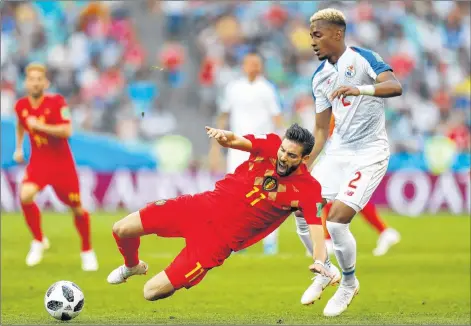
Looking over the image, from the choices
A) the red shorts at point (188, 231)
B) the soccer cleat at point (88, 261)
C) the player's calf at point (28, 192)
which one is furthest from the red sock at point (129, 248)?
the player's calf at point (28, 192)

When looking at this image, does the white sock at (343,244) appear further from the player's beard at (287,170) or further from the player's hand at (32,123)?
the player's hand at (32,123)

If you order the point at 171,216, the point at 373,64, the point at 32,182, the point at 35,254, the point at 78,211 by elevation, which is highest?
the point at 373,64

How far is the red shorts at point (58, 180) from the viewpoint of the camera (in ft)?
42.2

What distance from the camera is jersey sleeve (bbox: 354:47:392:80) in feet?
29.8

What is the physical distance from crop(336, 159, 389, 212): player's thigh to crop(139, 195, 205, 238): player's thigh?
1.38m

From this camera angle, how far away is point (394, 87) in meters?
8.67

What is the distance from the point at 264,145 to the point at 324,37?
138 cm

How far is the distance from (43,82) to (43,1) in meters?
14.2

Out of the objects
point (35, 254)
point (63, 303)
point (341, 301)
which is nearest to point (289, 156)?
point (341, 301)

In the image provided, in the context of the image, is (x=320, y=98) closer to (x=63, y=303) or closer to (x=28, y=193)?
(x=63, y=303)

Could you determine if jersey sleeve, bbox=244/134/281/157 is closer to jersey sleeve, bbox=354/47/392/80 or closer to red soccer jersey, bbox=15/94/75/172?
jersey sleeve, bbox=354/47/392/80

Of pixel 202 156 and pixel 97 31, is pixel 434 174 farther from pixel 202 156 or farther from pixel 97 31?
pixel 97 31

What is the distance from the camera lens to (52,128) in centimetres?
1240

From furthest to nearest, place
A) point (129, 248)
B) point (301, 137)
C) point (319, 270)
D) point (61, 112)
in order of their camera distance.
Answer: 1. point (61, 112)
2. point (129, 248)
3. point (301, 137)
4. point (319, 270)
